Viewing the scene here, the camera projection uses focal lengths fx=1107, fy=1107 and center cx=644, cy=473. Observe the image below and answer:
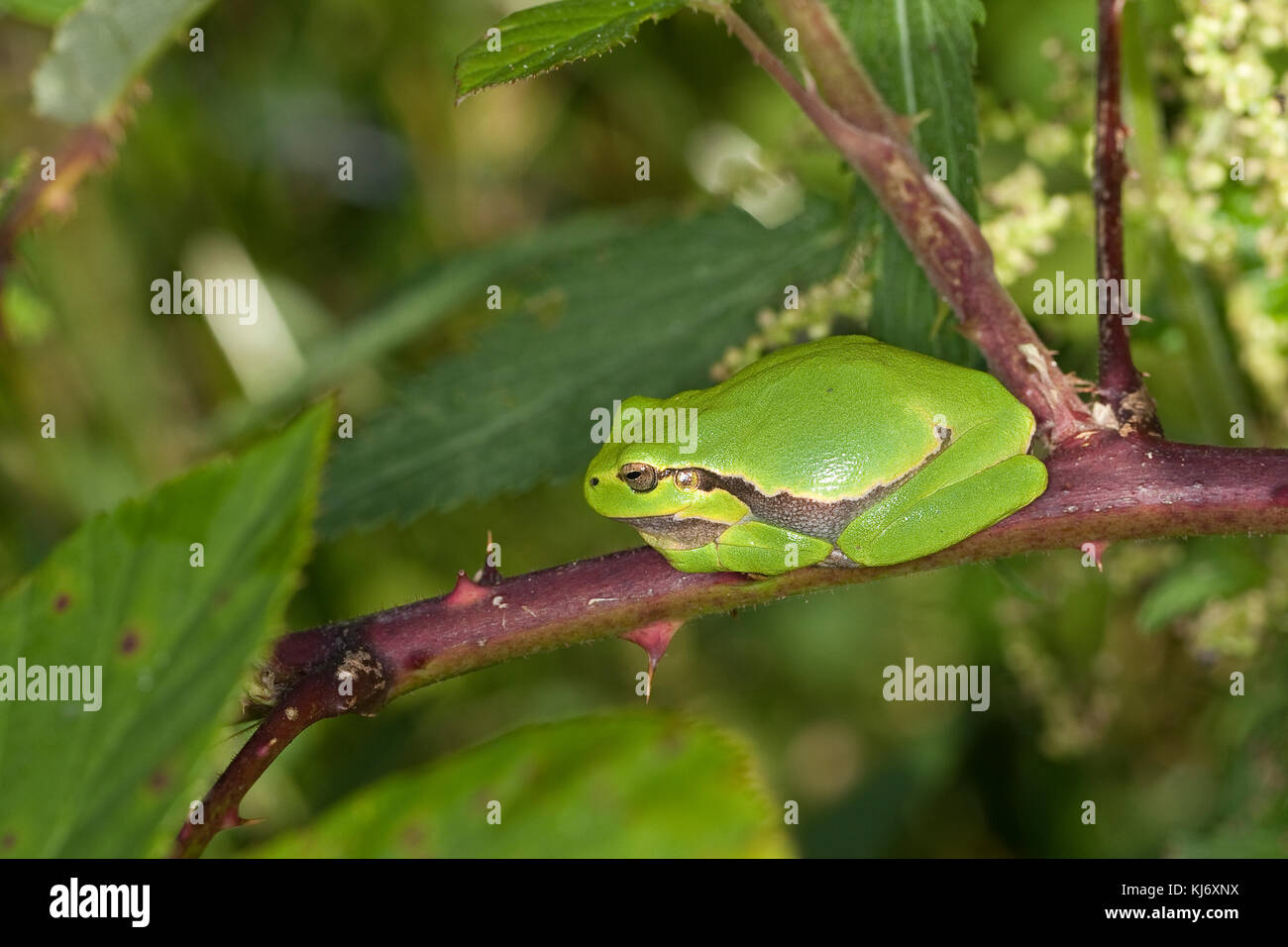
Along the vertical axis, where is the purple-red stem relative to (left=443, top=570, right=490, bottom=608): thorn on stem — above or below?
above

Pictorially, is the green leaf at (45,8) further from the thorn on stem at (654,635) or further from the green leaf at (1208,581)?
the green leaf at (1208,581)

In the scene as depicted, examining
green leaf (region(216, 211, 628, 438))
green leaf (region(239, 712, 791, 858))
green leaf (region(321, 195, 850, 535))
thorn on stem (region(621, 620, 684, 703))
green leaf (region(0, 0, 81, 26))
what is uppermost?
green leaf (region(0, 0, 81, 26))

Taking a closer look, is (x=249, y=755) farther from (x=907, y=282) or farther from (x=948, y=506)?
(x=907, y=282)

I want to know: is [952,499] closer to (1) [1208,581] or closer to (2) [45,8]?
(1) [1208,581]

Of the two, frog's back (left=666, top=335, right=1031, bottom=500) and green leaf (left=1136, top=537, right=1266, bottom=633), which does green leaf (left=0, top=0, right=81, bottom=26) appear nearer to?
frog's back (left=666, top=335, right=1031, bottom=500)

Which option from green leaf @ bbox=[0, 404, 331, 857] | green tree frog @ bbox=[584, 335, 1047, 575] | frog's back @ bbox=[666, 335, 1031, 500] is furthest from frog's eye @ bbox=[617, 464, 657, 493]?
green leaf @ bbox=[0, 404, 331, 857]

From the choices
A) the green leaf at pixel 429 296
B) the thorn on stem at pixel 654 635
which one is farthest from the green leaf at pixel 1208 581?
the green leaf at pixel 429 296

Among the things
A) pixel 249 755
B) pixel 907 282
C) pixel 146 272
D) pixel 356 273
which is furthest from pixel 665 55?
pixel 249 755
